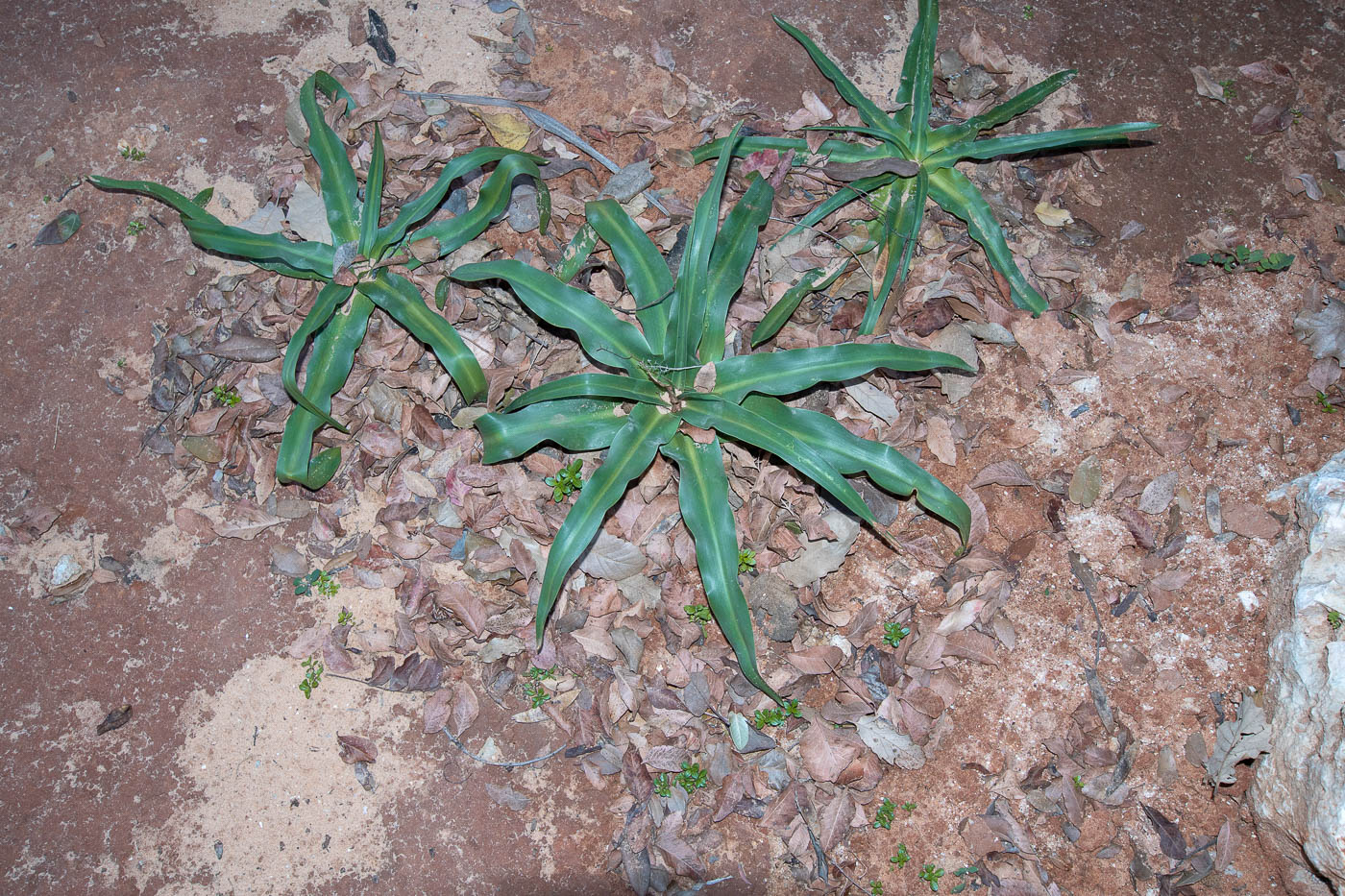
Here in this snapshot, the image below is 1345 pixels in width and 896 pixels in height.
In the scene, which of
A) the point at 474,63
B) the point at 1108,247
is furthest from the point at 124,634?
the point at 1108,247

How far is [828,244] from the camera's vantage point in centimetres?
296

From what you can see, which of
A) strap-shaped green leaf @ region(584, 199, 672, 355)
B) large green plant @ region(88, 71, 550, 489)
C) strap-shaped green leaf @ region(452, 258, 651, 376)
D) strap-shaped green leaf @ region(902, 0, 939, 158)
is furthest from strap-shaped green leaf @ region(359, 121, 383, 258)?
strap-shaped green leaf @ region(902, 0, 939, 158)

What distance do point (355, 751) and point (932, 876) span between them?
1.72 meters

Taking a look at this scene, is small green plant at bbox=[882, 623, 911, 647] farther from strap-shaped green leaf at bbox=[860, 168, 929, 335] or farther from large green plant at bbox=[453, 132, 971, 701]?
strap-shaped green leaf at bbox=[860, 168, 929, 335]

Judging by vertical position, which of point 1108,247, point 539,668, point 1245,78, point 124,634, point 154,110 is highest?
point 1245,78

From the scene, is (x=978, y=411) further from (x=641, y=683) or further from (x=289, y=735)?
(x=289, y=735)

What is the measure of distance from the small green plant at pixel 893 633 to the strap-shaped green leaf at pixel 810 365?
80 cm

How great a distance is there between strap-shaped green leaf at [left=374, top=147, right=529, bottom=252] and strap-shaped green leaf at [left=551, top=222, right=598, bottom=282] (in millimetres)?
343

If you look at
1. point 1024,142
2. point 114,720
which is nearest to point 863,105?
point 1024,142

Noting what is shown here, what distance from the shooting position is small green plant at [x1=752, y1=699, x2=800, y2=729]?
8.15 feet

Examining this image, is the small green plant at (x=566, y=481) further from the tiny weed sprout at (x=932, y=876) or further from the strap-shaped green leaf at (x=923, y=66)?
the strap-shaped green leaf at (x=923, y=66)

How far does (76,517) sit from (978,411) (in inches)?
118

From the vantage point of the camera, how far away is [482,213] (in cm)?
273

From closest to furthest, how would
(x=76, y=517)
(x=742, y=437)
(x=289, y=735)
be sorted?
(x=742, y=437) → (x=289, y=735) → (x=76, y=517)
